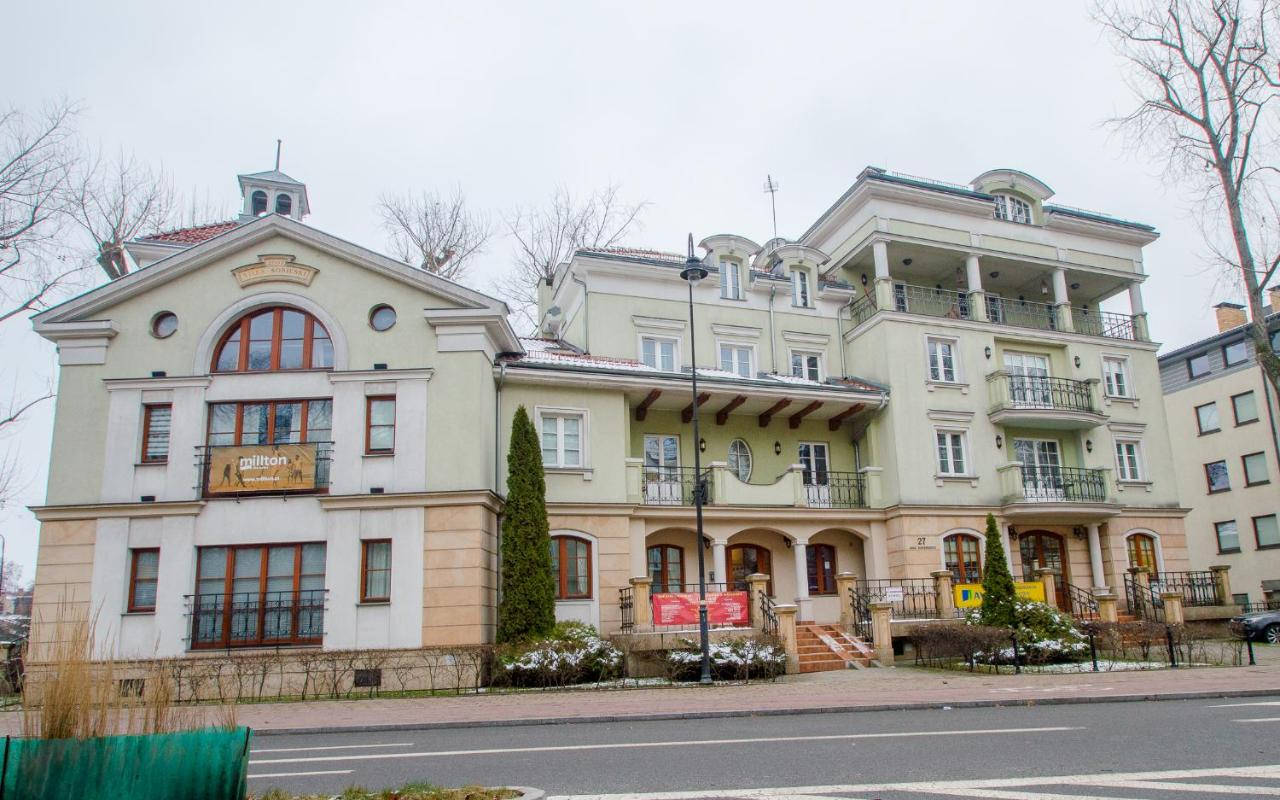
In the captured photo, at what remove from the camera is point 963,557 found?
2697 cm

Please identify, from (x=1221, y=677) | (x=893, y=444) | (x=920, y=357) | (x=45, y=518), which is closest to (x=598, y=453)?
(x=893, y=444)

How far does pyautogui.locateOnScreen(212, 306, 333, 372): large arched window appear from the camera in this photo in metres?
21.4

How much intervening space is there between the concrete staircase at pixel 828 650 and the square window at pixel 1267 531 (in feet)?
82.8

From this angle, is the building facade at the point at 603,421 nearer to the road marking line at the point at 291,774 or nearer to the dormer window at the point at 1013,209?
the dormer window at the point at 1013,209

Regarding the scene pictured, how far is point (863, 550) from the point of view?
90.4 ft

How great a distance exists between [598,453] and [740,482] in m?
4.16

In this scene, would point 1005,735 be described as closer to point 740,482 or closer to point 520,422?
point 520,422

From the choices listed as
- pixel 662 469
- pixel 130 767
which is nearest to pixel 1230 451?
pixel 662 469

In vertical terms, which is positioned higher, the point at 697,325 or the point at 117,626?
the point at 697,325

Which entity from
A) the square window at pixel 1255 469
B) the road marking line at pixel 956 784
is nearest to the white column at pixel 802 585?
the road marking line at pixel 956 784

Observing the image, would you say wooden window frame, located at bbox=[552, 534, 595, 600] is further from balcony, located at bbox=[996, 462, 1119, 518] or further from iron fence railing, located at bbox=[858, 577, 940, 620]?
balcony, located at bbox=[996, 462, 1119, 518]

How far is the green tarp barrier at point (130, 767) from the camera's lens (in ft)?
16.8

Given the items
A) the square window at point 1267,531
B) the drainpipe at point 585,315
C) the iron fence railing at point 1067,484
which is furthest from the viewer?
the square window at point 1267,531

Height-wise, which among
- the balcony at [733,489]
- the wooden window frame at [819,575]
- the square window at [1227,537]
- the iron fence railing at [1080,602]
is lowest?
the iron fence railing at [1080,602]
